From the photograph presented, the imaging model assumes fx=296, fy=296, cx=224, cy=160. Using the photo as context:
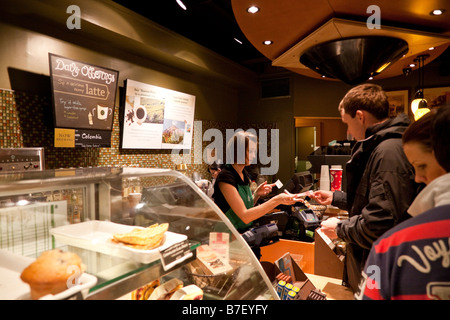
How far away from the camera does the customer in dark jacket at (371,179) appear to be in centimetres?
141

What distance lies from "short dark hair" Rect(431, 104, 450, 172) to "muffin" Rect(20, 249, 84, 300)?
3.23ft

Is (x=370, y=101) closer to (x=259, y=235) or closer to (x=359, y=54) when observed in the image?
(x=359, y=54)

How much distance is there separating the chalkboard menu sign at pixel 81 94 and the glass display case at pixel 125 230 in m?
1.86

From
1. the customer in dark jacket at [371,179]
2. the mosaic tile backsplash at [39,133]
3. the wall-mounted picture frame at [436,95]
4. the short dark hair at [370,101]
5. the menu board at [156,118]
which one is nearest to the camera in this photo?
the customer in dark jacket at [371,179]

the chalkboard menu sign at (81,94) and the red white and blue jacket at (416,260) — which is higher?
the chalkboard menu sign at (81,94)

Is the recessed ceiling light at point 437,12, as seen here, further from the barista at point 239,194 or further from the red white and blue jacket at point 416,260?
the red white and blue jacket at point 416,260

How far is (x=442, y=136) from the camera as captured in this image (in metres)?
0.70

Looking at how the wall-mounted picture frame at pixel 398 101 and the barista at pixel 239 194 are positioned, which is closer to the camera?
the barista at pixel 239 194

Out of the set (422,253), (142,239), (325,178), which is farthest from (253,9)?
(422,253)

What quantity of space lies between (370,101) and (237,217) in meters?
1.14

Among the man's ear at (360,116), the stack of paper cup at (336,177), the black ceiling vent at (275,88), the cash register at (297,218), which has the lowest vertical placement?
the cash register at (297,218)

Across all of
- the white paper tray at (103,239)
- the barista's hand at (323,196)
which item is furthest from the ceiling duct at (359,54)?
the white paper tray at (103,239)

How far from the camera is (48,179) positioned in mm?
968

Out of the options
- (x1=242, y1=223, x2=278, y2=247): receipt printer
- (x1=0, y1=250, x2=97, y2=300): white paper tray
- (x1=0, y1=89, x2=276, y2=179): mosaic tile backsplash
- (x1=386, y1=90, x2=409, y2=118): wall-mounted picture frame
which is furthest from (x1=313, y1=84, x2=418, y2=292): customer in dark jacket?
(x1=386, y1=90, x2=409, y2=118): wall-mounted picture frame
